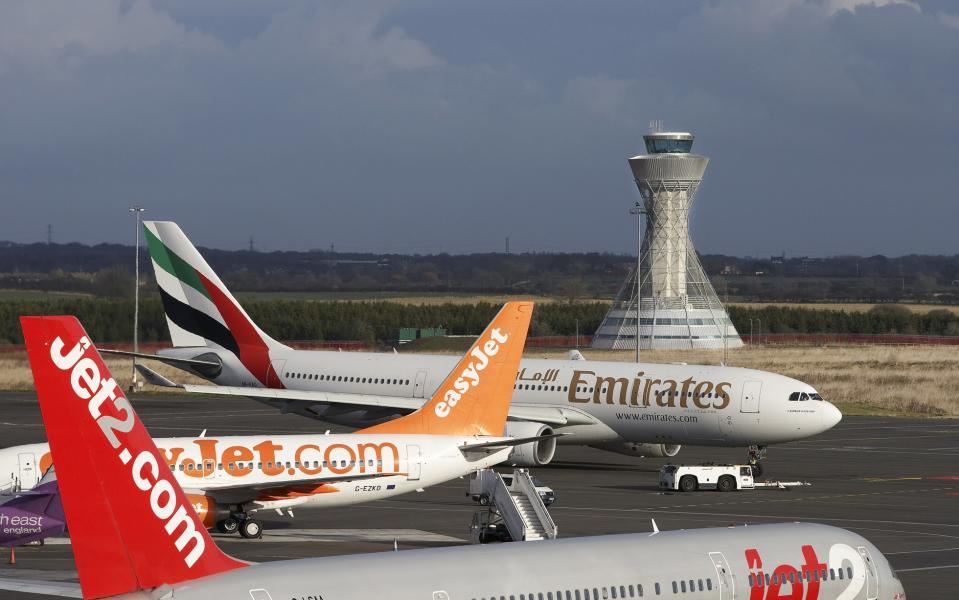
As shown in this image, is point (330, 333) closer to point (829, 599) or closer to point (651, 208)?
point (651, 208)

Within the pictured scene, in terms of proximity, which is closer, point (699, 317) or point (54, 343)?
point (54, 343)

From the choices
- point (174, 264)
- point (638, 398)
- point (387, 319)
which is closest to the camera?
point (638, 398)

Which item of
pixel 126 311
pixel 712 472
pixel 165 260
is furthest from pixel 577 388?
pixel 126 311

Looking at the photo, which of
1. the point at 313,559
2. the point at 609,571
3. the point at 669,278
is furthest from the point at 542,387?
the point at 669,278

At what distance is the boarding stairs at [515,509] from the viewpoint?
36938 mm

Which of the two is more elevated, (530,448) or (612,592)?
(612,592)

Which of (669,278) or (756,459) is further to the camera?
(669,278)

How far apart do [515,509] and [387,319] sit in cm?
12405

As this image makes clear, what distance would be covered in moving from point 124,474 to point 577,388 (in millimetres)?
39778

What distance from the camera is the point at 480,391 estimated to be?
4197cm

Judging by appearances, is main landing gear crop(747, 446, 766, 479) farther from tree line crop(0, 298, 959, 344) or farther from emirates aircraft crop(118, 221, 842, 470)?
tree line crop(0, 298, 959, 344)

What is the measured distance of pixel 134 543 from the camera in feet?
64.1

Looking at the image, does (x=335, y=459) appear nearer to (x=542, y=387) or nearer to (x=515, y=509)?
(x=515, y=509)

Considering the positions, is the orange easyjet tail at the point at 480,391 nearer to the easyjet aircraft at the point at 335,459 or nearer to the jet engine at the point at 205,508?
the easyjet aircraft at the point at 335,459
